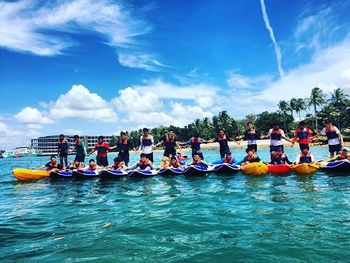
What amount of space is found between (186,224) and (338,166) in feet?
35.0

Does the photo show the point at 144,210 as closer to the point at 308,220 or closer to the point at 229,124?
the point at 308,220

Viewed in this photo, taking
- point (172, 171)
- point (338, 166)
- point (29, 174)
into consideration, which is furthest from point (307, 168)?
point (29, 174)

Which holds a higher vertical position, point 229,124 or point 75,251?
point 229,124

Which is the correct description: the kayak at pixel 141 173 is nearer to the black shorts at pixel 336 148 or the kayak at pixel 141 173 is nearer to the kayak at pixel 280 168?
the kayak at pixel 280 168

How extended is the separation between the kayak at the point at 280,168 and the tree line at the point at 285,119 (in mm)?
74335

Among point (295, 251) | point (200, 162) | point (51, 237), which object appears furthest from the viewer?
point (200, 162)

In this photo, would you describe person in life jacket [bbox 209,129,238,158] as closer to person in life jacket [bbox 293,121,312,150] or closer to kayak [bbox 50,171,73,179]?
person in life jacket [bbox 293,121,312,150]

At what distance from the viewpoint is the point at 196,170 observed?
17797 millimetres

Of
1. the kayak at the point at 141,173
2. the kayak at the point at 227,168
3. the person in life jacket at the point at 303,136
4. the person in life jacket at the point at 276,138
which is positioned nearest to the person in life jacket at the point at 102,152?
the kayak at the point at 141,173

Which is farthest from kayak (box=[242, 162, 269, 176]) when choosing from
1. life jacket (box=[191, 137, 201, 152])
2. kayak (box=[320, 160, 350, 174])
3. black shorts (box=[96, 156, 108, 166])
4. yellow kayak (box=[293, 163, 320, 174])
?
black shorts (box=[96, 156, 108, 166])

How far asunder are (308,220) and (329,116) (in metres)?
92.1

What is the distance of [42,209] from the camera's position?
11.1 m

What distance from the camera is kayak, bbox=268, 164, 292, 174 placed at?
55.1 feet

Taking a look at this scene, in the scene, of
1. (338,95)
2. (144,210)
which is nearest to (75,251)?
(144,210)
